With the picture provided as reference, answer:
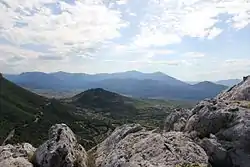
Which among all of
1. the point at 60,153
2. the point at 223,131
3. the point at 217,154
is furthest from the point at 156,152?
the point at 60,153

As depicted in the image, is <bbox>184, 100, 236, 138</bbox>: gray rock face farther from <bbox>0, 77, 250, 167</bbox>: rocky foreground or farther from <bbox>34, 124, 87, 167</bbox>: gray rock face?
<bbox>34, 124, 87, 167</bbox>: gray rock face

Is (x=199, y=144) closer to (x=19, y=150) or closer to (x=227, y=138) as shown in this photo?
(x=227, y=138)

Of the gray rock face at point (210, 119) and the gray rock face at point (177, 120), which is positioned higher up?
the gray rock face at point (210, 119)

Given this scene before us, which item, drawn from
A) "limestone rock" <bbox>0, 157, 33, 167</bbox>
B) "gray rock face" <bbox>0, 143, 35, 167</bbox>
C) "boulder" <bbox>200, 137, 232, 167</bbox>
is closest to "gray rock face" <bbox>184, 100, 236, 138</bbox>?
"boulder" <bbox>200, 137, 232, 167</bbox>

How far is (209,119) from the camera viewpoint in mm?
38562

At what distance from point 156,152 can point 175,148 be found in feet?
7.05

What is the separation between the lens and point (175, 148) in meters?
34.7

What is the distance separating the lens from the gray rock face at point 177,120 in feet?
154

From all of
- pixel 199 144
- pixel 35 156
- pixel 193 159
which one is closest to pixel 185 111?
pixel 199 144

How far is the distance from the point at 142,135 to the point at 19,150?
16516mm

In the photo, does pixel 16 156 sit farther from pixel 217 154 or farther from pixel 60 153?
pixel 217 154

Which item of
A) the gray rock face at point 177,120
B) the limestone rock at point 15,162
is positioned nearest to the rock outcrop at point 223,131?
the gray rock face at point 177,120

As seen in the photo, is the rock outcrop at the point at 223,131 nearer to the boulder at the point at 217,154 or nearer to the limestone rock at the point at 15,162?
the boulder at the point at 217,154

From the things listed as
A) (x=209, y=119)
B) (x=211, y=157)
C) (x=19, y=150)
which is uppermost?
(x=209, y=119)
